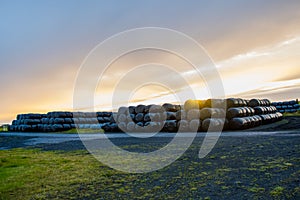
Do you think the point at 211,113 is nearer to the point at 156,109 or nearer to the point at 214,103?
the point at 214,103

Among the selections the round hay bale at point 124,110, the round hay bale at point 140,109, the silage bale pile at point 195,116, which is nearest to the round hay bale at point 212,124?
the silage bale pile at point 195,116

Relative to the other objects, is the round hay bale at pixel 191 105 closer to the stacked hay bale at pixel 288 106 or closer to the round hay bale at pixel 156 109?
the round hay bale at pixel 156 109

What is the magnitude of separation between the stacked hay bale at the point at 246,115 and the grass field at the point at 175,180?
329 inches

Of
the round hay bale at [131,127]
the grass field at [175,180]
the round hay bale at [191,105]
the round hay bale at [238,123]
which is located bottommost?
the grass field at [175,180]

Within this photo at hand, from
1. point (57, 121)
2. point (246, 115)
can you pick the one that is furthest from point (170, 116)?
point (57, 121)

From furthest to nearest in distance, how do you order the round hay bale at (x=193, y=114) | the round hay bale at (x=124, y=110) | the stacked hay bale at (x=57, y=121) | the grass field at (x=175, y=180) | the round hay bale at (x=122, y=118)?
the stacked hay bale at (x=57, y=121), the round hay bale at (x=124, y=110), the round hay bale at (x=122, y=118), the round hay bale at (x=193, y=114), the grass field at (x=175, y=180)

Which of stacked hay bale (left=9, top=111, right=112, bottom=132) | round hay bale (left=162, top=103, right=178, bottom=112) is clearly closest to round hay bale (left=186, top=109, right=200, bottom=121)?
round hay bale (left=162, top=103, right=178, bottom=112)

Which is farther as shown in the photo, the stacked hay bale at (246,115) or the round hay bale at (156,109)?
the round hay bale at (156,109)

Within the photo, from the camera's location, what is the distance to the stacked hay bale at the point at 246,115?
1333cm

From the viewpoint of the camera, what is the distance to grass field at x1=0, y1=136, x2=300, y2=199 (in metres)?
2.93

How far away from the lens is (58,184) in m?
3.69

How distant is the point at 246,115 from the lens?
14.5 m

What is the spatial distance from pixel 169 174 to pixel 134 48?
561 centimetres

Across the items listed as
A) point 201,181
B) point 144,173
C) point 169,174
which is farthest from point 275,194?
point 144,173
